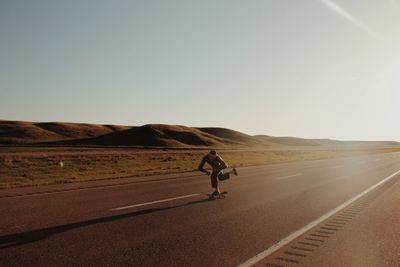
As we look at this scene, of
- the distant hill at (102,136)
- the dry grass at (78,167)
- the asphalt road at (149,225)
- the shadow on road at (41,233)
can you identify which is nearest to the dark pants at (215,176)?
the asphalt road at (149,225)

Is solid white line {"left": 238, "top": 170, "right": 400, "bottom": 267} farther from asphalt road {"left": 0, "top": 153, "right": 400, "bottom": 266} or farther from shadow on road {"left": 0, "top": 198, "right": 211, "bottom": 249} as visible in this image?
shadow on road {"left": 0, "top": 198, "right": 211, "bottom": 249}

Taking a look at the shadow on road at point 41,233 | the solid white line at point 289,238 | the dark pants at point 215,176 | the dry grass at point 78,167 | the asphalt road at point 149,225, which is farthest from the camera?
the dry grass at point 78,167

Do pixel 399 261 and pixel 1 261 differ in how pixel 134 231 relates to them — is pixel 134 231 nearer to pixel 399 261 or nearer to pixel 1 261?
pixel 1 261

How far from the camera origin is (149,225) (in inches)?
319

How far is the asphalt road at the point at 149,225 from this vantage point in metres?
5.79

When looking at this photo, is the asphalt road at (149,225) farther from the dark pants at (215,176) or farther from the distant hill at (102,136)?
the distant hill at (102,136)

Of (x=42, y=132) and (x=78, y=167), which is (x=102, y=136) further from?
(x=78, y=167)

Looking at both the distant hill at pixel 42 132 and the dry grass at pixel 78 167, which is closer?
the dry grass at pixel 78 167

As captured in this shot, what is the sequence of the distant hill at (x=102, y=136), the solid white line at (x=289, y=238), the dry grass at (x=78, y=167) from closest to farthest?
the solid white line at (x=289, y=238) < the dry grass at (x=78, y=167) < the distant hill at (x=102, y=136)

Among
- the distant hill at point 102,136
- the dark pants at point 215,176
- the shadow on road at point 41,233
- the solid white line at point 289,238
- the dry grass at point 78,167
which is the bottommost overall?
the dry grass at point 78,167

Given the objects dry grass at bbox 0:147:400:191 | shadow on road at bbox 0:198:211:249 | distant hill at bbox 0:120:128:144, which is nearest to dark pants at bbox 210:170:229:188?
shadow on road at bbox 0:198:211:249

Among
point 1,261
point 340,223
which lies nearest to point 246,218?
point 340,223

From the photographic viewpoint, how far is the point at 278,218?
906 cm

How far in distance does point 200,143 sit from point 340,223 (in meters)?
143
